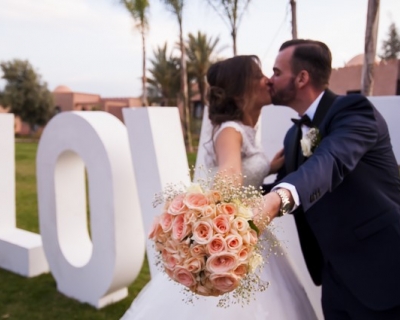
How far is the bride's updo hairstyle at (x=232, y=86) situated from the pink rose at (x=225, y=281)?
134cm

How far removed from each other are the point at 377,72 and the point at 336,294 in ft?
60.7

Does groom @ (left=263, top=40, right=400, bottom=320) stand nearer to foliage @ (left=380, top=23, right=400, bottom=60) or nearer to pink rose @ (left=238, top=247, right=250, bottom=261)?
pink rose @ (left=238, top=247, right=250, bottom=261)

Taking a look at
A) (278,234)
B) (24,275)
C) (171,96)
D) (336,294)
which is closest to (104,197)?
(278,234)

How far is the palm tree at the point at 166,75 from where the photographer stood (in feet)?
99.0

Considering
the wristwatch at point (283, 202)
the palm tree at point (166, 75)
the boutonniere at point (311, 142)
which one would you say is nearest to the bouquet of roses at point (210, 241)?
the wristwatch at point (283, 202)

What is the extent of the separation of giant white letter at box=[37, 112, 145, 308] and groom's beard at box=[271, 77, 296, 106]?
2.45 m

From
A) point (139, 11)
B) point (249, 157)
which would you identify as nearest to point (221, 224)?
point (249, 157)

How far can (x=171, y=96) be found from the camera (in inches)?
1209

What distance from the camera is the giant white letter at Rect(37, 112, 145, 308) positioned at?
4.57 m

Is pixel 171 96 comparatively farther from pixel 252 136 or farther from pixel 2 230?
pixel 252 136

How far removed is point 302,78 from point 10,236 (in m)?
5.54

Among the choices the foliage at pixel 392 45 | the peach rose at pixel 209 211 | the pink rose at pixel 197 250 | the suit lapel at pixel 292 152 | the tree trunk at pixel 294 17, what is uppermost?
the foliage at pixel 392 45

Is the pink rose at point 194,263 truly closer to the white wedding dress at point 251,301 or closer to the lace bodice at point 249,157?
the white wedding dress at point 251,301

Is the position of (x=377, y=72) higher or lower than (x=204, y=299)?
higher
